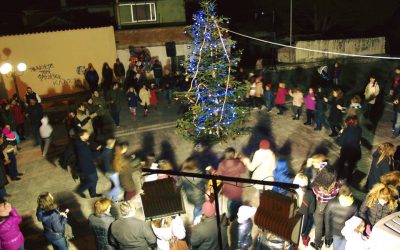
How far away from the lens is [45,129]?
11.3 metres

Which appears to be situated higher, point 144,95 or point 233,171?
point 144,95

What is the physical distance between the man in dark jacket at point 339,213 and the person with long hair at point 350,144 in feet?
9.88

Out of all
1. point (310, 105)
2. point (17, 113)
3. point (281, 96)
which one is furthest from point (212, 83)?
point (17, 113)

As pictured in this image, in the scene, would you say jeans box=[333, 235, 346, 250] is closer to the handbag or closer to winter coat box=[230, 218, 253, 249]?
winter coat box=[230, 218, 253, 249]

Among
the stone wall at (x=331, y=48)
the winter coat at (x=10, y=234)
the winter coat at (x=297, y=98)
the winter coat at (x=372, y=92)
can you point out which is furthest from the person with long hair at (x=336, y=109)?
the stone wall at (x=331, y=48)

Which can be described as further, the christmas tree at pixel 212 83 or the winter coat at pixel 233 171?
the christmas tree at pixel 212 83

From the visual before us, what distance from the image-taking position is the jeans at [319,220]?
6.74m

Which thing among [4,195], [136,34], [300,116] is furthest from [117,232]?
[136,34]

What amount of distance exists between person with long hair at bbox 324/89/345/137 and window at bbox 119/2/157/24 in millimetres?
13556

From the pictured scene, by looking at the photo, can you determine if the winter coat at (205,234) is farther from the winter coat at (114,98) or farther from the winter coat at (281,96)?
the winter coat at (281,96)

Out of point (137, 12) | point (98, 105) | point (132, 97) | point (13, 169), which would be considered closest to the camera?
point (13, 169)

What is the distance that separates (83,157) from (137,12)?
15.1 metres

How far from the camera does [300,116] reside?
14.1 m

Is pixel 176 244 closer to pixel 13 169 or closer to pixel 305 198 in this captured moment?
pixel 305 198
